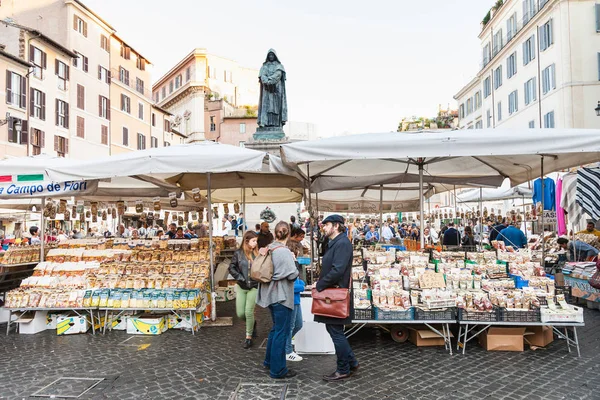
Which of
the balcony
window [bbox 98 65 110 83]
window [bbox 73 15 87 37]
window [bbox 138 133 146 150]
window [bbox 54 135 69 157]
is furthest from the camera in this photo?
window [bbox 138 133 146 150]

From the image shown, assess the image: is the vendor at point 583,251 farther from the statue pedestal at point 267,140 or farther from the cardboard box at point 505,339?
the statue pedestal at point 267,140

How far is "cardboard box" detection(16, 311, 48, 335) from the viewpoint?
7.13 metres

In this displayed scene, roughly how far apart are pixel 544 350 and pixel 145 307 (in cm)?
568

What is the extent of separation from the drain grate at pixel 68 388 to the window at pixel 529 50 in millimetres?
32908

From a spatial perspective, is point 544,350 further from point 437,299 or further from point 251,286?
point 251,286

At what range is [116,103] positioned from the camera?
4000cm

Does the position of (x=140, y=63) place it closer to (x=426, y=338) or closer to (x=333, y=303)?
(x=426, y=338)

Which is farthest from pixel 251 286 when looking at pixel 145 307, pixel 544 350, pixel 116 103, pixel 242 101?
pixel 242 101

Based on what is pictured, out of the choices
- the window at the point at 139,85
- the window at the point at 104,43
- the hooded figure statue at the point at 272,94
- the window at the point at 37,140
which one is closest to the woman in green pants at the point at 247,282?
the hooded figure statue at the point at 272,94

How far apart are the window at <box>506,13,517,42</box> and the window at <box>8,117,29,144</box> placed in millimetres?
33266

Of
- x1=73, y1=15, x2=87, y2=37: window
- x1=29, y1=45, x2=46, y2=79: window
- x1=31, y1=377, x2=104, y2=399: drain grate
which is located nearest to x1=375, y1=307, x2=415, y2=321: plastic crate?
x1=31, y1=377, x2=104, y2=399: drain grate

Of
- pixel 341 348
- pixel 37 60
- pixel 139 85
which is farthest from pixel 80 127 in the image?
pixel 341 348

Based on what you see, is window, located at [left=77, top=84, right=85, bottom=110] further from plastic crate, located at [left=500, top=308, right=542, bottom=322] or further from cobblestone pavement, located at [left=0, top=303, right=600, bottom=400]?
plastic crate, located at [left=500, top=308, right=542, bottom=322]

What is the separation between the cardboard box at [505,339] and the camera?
5.86 meters
